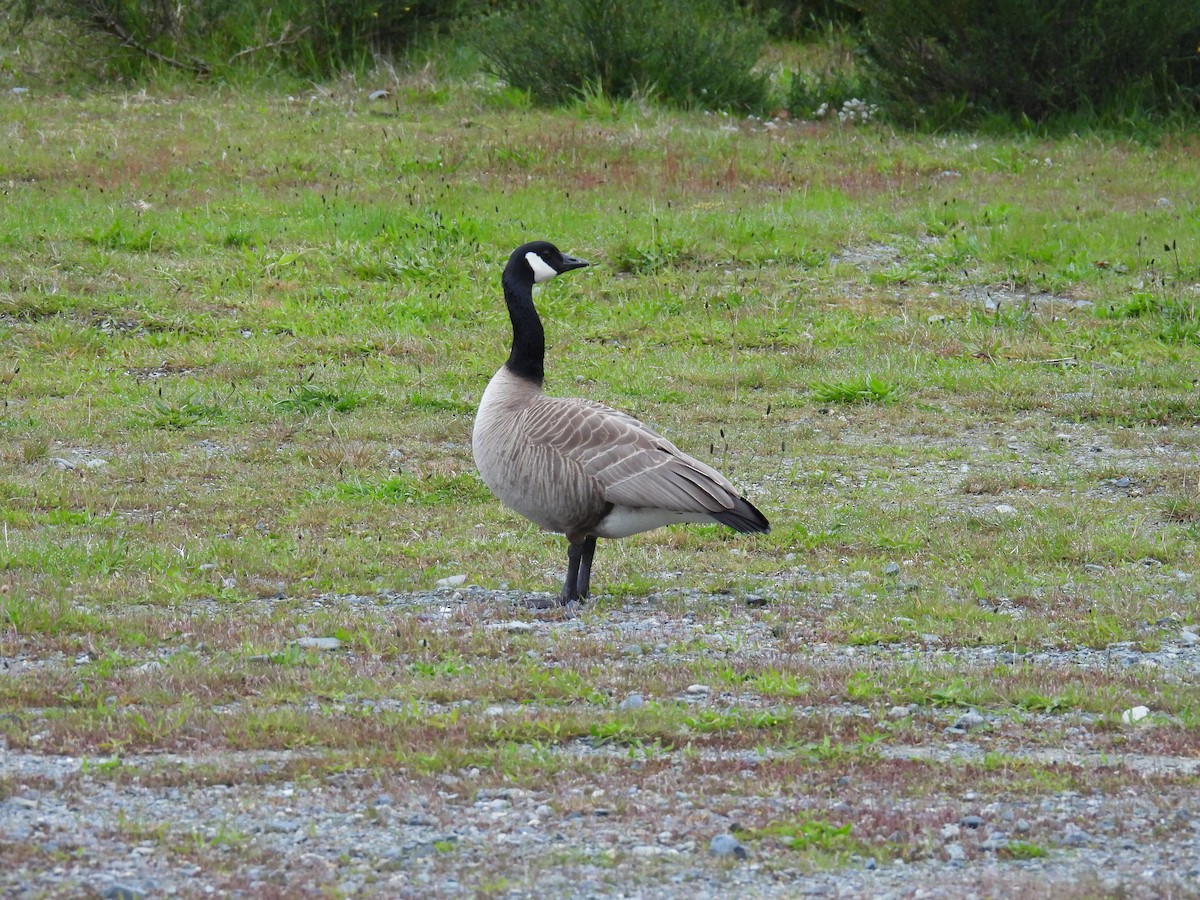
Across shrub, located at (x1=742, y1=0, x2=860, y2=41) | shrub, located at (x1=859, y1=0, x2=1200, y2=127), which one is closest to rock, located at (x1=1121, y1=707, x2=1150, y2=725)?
shrub, located at (x1=859, y1=0, x2=1200, y2=127)

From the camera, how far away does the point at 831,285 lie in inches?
583

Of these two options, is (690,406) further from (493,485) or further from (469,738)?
(469,738)

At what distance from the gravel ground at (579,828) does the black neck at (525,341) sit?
2.79 metres

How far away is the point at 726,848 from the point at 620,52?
17.2 metres

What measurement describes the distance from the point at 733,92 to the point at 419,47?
15.9 ft

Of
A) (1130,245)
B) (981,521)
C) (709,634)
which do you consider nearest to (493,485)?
(709,634)

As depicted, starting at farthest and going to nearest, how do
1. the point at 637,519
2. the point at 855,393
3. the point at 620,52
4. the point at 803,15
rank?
the point at 803,15 → the point at 620,52 → the point at 855,393 → the point at 637,519

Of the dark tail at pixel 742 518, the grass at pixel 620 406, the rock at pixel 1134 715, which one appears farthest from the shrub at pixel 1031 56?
the rock at pixel 1134 715

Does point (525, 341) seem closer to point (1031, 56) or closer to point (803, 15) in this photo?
point (1031, 56)

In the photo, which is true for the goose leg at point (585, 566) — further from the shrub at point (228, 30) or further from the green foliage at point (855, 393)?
the shrub at point (228, 30)

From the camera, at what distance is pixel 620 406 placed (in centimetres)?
1175

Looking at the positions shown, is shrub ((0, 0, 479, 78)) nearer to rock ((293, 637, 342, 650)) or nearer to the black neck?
the black neck

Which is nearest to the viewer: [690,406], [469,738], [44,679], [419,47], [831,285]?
[469,738]

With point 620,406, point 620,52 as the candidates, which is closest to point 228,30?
point 620,52
